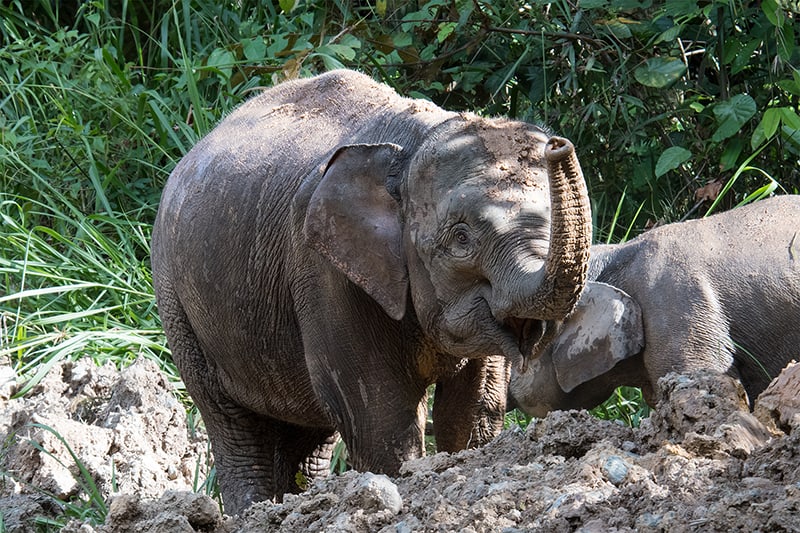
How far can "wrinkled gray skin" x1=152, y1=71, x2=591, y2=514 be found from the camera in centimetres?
419

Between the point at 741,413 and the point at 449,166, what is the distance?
1540mm

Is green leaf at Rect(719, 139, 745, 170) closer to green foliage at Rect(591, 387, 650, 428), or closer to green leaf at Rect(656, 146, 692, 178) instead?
green leaf at Rect(656, 146, 692, 178)

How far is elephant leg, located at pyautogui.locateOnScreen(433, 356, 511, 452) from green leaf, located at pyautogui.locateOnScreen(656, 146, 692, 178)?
224 centimetres

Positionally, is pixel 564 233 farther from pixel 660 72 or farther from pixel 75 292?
pixel 75 292

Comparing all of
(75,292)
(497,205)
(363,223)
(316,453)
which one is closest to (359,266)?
(363,223)

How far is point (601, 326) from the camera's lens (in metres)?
6.21

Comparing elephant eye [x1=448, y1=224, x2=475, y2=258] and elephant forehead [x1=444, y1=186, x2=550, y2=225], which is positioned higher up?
elephant forehead [x1=444, y1=186, x2=550, y2=225]

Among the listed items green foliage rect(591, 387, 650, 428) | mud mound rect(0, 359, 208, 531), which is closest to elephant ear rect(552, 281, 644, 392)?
green foliage rect(591, 387, 650, 428)

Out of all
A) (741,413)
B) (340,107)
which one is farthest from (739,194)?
(741,413)

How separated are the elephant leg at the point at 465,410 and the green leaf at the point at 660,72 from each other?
262cm

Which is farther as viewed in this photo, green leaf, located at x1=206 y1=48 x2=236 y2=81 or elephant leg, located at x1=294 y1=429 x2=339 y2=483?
green leaf, located at x1=206 y1=48 x2=236 y2=81

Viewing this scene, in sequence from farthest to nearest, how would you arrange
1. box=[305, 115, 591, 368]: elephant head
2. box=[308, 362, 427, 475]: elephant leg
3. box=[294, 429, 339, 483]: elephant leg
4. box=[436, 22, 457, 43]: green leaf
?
box=[436, 22, 457, 43]: green leaf < box=[294, 429, 339, 483]: elephant leg < box=[308, 362, 427, 475]: elephant leg < box=[305, 115, 591, 368]: elephant head

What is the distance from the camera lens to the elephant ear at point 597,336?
6168 millimetres

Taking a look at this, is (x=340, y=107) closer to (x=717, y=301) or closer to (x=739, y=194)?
(x=717, y=301)
